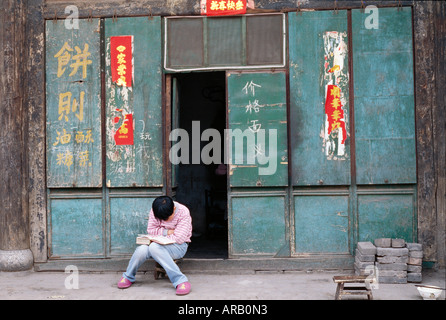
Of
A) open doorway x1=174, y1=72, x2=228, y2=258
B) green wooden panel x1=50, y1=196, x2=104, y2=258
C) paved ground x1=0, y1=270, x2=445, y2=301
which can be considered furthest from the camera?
open doorway x1=174, y1=72, x2=228, y2=258

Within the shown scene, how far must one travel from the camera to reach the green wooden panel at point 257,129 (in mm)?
6676

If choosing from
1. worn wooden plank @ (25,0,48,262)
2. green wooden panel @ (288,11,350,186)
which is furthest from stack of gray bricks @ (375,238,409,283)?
worn wooden plank @ (25,0,48,262)

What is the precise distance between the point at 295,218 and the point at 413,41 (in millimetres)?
2917

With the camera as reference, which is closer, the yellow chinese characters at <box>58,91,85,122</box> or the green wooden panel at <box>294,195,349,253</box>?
the green wooden panel at <box>294,195,349,253</box>

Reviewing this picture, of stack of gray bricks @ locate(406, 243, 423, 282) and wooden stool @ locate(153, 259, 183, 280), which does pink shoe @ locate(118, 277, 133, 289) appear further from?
stack of gray bricks @ locate(406, 243, 423, 282)

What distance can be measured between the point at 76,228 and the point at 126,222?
0.74 m

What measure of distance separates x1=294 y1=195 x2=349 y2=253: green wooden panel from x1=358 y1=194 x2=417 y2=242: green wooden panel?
0.75ft

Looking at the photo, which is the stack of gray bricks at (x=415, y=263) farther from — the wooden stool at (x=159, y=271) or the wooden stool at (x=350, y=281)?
the wooden stool at (x=159, y=271)

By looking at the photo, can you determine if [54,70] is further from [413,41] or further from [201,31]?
[413,41]

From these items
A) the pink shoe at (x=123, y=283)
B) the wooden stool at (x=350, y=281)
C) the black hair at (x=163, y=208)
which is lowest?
the pink shoe at (x=123, y=283)

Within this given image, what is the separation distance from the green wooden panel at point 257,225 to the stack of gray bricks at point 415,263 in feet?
5.29

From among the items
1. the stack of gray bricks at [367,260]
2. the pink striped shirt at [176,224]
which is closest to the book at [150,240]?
the pink striped shirt at [176,224]

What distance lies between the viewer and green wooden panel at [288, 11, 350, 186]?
6.64 m

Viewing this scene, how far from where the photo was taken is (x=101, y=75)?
22.5 feet
